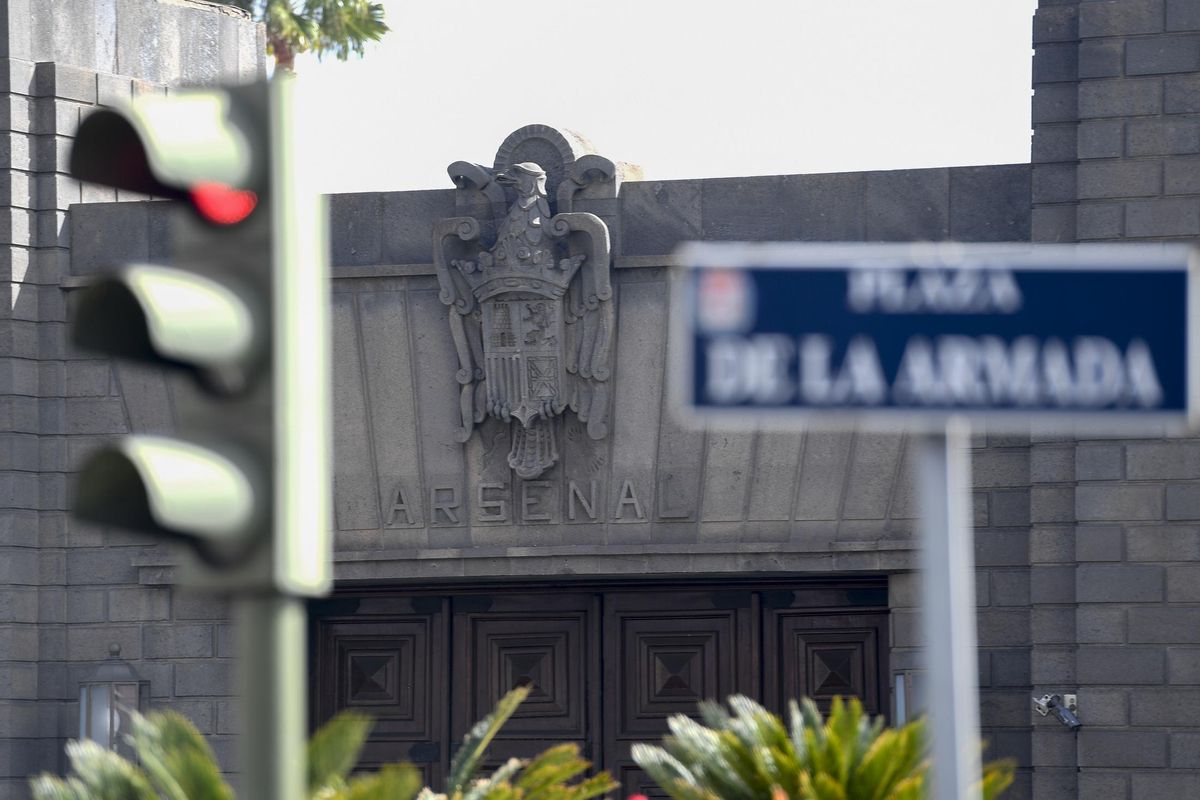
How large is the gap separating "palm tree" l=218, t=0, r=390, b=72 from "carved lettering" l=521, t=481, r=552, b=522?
95.6 feet

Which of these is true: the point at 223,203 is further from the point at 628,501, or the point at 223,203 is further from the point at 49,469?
the point at 49,469

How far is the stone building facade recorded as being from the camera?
15094mm

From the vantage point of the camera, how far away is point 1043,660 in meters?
15.2

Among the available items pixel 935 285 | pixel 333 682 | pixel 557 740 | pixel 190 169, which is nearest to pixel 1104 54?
pixel 557 740

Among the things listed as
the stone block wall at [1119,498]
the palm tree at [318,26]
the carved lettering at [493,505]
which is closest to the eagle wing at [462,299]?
the carved lettering at [493,505]

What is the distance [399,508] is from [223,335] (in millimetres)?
12268

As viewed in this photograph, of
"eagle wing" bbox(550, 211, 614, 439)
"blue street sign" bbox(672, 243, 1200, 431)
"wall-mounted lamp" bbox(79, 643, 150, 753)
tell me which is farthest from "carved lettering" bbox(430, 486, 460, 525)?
"blue street sign" bbox(672, 243, 1200, 431)

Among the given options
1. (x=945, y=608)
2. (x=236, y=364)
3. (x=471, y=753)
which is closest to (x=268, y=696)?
(x=236, y=364)

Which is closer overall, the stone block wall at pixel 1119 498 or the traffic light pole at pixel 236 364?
the traffic light pole at pixel 236 364

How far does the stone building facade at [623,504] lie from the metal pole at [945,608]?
9.95 meters

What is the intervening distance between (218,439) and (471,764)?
277 inches

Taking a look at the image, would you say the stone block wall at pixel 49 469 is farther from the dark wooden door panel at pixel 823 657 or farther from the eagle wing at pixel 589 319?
the dark wooden door panel at pixel 823 657

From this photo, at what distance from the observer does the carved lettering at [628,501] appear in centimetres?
1630

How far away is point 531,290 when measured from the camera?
52.5 feet
